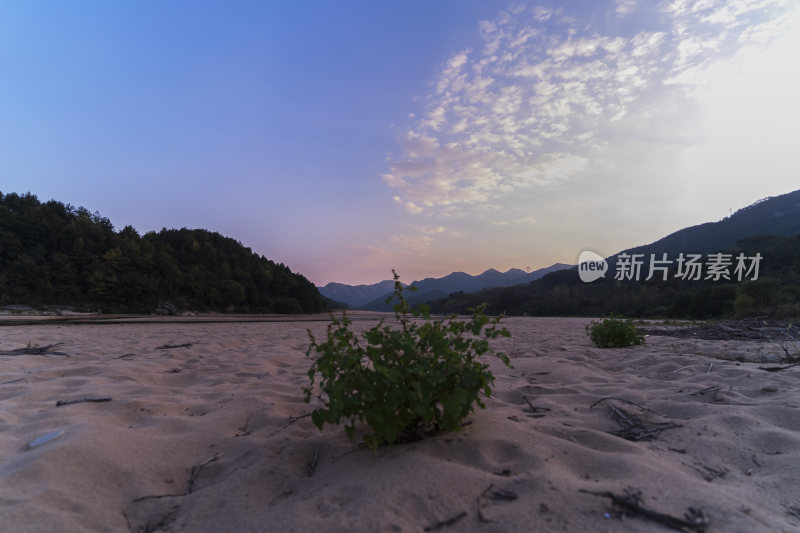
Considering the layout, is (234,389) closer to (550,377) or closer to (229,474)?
(229,474)

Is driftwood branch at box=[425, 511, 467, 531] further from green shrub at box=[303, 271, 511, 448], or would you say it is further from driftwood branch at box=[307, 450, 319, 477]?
driftwood branch at box=[307, 450, 319, 477]

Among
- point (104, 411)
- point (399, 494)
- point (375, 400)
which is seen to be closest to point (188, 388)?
point (104, 411)

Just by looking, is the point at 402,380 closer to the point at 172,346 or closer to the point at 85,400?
the point at 85,400

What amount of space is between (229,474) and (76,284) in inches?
1198

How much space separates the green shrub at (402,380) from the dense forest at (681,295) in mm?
6826

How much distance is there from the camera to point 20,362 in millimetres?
4910

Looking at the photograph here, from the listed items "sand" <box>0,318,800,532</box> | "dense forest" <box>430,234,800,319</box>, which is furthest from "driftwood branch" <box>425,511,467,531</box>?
"dense forest" <box>430,234,800,319</box>

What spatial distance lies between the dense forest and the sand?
6.13 metres

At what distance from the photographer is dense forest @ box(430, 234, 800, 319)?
13.0m

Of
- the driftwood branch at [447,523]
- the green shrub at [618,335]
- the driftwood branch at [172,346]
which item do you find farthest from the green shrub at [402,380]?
the driftwood branch at [172,346]

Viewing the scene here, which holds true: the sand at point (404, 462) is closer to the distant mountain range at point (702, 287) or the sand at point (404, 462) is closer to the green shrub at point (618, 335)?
the distant mountain range at point (702, 287)

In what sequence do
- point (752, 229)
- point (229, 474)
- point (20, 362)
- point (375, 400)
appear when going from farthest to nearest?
1. point (752, 229)
2. point (20, 362)
3. point (229, 474)
4. point (375, 400)

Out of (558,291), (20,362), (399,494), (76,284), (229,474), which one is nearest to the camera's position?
(399,494)

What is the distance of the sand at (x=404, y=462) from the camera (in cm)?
160
